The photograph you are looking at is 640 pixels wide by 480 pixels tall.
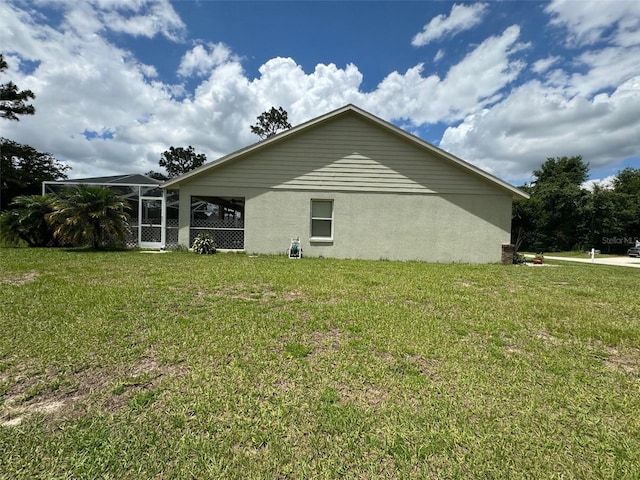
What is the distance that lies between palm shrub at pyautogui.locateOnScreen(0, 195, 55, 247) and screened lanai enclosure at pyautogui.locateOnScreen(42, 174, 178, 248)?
1.86 meters

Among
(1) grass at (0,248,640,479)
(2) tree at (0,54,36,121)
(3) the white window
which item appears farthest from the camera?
(2) tree at (0,54,36,121)

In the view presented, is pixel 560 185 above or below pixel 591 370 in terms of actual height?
above

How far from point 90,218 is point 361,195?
32.2ft

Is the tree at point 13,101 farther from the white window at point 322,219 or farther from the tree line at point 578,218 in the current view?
the tree line at point 578,218

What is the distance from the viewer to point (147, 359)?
2973 millimetres

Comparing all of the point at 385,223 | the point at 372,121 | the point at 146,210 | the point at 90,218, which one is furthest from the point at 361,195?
the point at 90,218

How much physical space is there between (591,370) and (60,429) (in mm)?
4563

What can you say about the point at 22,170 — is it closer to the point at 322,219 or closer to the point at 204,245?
the point at 204,245

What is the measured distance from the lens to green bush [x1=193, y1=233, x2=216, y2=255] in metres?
10.9

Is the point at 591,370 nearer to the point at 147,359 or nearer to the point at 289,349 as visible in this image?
the point at 289,349

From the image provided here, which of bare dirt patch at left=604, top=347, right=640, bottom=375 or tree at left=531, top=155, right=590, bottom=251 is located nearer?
bare dirt patch at left=604, top=347, right=640, bottom=375

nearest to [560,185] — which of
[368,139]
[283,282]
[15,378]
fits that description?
[368,139]

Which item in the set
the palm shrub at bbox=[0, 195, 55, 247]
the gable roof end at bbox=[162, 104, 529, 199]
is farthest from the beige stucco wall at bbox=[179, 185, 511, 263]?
the palm shrub at bbox=[0, 195, 55, 247]

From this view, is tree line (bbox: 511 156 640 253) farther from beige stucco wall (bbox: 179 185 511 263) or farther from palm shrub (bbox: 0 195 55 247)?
palm shrub (bbox: 0 195 55 247)
